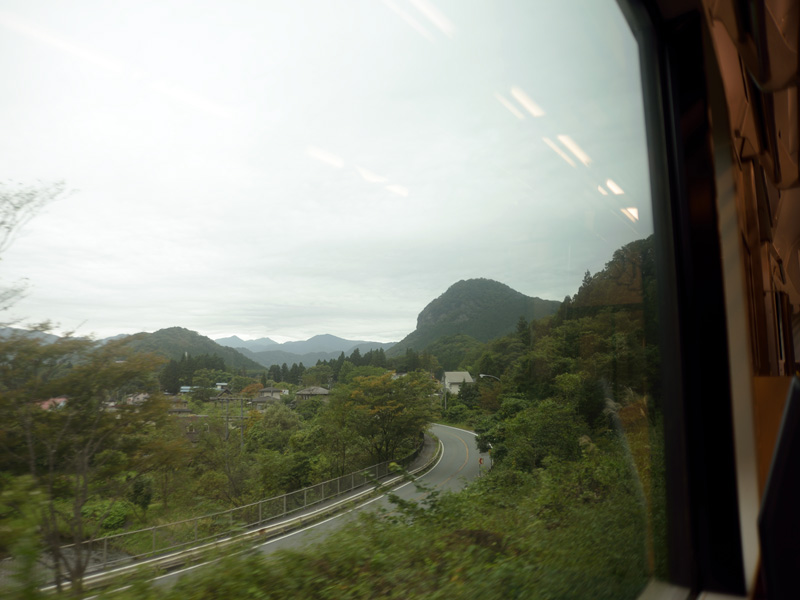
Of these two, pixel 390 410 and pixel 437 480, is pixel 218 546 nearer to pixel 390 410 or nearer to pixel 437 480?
pixel 390 410

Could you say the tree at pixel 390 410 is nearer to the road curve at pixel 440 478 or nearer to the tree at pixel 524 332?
the road curve at pixel 440 478

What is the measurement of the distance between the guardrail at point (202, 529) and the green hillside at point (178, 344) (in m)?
0.28

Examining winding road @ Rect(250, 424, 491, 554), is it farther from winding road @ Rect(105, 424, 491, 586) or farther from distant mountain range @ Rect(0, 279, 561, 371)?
distant mountain range @ Rect(0, 279, 561, 371)

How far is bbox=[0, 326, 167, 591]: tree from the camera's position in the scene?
0.61 m

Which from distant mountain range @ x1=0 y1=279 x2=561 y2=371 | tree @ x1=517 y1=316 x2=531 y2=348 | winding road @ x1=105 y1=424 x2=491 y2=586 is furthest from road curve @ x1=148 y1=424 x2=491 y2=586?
tree @ x1=517 y1=316 x2=531 y2=348

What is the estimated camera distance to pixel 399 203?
4.33 ft

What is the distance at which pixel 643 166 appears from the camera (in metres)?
2.38

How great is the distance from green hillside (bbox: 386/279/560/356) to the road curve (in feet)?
0.92

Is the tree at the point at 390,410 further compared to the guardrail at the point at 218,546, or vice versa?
the tree at the point at 390,410

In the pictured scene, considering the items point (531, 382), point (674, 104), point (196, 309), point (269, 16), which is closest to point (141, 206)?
point (196, 309)

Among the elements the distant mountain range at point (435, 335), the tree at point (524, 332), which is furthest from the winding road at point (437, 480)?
the tree at point (524, 332)

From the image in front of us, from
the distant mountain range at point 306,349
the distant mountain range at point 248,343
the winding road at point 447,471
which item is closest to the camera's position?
the distant mountain range at point 248,343

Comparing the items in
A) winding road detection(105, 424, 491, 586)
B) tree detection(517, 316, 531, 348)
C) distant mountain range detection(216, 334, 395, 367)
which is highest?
tree detection(517, 316, 531, 348)

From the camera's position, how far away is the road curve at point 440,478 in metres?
1.01
